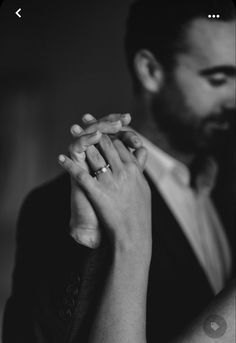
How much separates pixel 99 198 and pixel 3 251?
0.32 m

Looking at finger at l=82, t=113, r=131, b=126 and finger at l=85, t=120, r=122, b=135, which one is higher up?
finger at l=82, t=113, r=131, b=126

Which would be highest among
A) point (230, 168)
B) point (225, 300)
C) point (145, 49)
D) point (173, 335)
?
point (145, 49)

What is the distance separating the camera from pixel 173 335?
39.7 inches

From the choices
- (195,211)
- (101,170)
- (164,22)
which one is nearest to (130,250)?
(101,170)

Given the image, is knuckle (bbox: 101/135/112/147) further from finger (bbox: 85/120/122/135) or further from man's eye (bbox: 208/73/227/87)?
man's eye (bbox: 208/73/227/87)

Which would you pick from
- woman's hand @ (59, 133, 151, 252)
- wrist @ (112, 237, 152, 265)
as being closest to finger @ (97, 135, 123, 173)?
woman's hand @ (59, 133, 151, 252)

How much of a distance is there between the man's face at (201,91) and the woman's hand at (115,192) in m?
0.23

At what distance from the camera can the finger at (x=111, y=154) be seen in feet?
2.91

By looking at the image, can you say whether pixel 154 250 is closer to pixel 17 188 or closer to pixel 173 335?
pixel 173 335

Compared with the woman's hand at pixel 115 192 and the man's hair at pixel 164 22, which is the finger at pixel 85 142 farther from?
the man's hair at pixel 164 22

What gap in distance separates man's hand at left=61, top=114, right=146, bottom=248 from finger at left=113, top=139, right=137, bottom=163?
0.5 inches

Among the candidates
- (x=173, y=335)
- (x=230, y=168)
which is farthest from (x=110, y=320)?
(x=230, y=168)

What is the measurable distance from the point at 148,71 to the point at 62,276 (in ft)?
1.54

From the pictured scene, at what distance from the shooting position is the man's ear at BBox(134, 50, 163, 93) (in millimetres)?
1095
